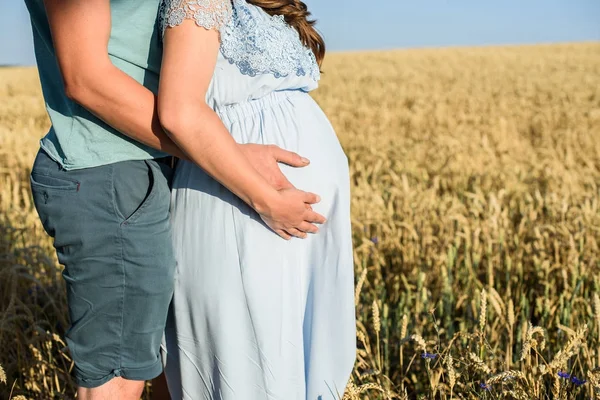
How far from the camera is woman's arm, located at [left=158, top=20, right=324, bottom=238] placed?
1.19 metres

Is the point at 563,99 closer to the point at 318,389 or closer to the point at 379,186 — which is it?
the point at 379,186

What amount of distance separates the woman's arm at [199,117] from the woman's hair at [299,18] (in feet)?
0.82

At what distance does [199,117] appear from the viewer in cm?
121

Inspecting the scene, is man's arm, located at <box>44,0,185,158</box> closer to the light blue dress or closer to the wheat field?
the light blue dress

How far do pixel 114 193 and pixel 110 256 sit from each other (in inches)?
5.0

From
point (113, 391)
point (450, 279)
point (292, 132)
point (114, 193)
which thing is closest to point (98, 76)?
point (114, 193)

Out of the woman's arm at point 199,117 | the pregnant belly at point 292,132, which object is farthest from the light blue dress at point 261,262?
the woman's arm at point 199,117

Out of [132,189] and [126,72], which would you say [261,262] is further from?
[126,72]

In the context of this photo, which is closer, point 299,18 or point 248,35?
point 248,35

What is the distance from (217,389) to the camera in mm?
1473

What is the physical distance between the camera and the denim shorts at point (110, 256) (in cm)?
126

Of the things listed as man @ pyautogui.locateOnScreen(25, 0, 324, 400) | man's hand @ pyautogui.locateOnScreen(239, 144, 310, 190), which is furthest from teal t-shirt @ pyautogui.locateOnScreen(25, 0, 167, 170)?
man's hand @ pyautogui.locateOnScreen(239, 144, 310, 190)

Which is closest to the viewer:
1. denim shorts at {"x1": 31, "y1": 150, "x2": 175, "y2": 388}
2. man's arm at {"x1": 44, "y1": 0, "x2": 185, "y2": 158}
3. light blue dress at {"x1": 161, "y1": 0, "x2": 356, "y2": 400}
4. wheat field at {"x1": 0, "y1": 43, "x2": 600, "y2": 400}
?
man's arm at {"x1": 44, "y1": 0, "x2": 185, "y2": 158}

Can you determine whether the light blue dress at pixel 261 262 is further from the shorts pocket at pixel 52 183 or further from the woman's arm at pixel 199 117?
the shorts pocket at pixel 52 183
